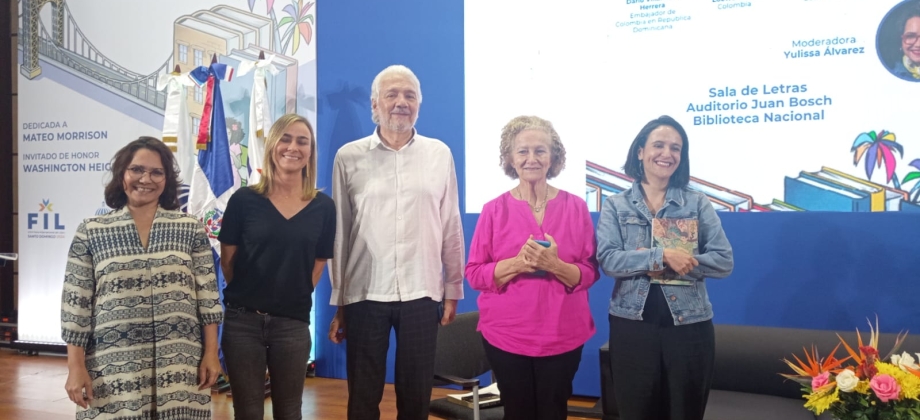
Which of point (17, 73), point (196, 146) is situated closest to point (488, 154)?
point (196, 146)

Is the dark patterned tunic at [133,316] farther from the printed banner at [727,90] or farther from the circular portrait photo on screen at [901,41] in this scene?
the circular portrait photo on screen at [901,41]

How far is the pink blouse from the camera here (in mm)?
2148

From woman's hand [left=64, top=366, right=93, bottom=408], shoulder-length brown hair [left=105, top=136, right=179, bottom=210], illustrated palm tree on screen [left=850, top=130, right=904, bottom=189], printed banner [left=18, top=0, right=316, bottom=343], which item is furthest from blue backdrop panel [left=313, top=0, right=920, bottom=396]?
woman's hand [left=64, top=366, right=93, bottom=408]

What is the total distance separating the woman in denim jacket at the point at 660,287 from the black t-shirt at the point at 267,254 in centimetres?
101

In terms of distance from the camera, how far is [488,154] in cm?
429

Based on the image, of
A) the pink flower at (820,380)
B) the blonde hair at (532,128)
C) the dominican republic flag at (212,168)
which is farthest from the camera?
the dominican republic flag at (212,168)

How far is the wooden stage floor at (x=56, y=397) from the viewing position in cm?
388

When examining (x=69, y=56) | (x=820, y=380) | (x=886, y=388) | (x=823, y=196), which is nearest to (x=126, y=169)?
(x=820, y=380)

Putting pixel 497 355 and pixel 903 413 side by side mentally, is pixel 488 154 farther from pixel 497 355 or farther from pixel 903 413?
pixel 903 413

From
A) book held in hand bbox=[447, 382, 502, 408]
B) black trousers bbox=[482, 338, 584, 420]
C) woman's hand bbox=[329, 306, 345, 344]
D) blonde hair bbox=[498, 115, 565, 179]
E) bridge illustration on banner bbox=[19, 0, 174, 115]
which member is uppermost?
bridge illustration on banner bbox=[19, 0, 174, 115]

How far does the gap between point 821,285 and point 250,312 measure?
10.1 feet

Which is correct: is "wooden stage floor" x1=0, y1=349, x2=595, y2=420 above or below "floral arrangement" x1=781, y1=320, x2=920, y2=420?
below

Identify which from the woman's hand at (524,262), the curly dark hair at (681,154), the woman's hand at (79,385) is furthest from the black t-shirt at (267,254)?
the curly dark hair at (681,154)

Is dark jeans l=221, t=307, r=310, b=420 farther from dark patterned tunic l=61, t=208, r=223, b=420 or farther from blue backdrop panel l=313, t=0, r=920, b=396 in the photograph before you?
blue backdrop panel l=313, t=0, r=920, b=396
